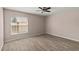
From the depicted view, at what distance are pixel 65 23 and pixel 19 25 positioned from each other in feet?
10.3

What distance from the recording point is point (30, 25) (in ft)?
22.1

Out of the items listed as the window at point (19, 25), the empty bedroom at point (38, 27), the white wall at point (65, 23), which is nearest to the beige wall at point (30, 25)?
the empty bedroom at point (38, 27)

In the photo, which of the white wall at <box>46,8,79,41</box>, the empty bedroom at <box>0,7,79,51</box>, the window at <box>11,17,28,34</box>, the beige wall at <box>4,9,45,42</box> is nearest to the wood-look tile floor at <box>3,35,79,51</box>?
the empty bedroom at <box>0,7,79,51</box>

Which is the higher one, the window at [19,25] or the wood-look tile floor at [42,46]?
the window at [19,25]

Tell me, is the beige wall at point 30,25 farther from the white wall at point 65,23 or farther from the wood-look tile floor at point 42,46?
the wood-look tile floor at point 42,46

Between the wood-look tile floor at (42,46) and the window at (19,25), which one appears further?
the window at (19,25)

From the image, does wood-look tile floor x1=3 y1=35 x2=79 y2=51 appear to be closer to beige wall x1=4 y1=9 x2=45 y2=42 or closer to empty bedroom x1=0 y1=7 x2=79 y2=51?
empty bedroom x1=0 y1=7 x2=79 y2=51

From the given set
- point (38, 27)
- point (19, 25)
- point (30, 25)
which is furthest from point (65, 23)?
point (19, 25)

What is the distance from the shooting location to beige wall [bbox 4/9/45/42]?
205 inches

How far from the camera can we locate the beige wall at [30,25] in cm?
519

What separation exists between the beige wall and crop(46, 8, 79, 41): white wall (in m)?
0.81

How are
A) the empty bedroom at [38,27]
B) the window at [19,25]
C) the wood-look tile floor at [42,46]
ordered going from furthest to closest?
the window at [19,25]
the empty bedroom at [38,27]
the wood-look tile floor at [42,46]
